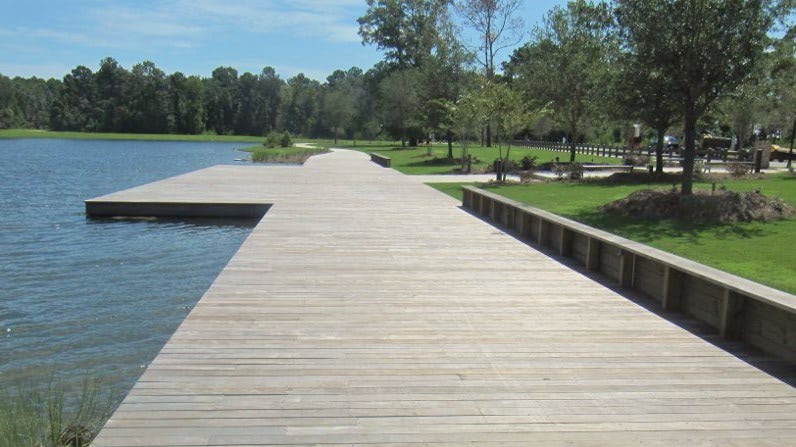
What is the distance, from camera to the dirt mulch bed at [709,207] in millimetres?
11969

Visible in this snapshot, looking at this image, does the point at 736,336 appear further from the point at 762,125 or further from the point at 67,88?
the point at 67,88

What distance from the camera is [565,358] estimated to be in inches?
205

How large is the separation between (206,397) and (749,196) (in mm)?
11473

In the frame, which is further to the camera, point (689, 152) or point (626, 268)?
point (689, 152)

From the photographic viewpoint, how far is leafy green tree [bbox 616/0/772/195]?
12.6 meters

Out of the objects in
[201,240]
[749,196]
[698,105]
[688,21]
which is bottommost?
[201,240]

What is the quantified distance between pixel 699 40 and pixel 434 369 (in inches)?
416

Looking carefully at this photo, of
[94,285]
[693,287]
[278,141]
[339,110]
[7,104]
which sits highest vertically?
[7,104]

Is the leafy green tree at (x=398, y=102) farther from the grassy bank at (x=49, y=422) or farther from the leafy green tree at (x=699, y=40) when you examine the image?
the grassy bank at (x=49, y=422)

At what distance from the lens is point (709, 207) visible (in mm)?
12219

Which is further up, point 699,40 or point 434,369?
point 699,40

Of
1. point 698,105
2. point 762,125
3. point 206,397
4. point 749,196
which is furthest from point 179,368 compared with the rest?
point 762,125

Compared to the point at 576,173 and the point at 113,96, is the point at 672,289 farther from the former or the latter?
the point at 113,96

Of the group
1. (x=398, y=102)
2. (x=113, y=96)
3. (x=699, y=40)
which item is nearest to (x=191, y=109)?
(x=113, y=96)
